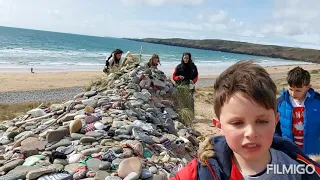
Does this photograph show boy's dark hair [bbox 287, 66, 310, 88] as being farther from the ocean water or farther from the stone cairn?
the stone cairn

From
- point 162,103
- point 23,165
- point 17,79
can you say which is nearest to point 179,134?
point 162,103

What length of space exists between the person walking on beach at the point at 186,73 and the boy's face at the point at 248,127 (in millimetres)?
8023

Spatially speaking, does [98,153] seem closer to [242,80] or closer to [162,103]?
[242,80]

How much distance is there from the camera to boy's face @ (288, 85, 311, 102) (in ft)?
12.2

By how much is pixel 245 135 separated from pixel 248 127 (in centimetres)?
4

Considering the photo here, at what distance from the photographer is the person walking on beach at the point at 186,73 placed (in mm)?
9798

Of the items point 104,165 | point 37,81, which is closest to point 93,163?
point 104,165

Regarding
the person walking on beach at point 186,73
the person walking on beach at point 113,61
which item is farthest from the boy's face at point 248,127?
the person walking on beach at point 113,61

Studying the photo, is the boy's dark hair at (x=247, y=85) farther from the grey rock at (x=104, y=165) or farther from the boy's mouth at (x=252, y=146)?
the grey rock at (x=104, y=165)

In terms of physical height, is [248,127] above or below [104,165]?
above

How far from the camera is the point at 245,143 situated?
1672 mm

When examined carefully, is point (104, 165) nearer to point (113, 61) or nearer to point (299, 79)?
point (299, 79)

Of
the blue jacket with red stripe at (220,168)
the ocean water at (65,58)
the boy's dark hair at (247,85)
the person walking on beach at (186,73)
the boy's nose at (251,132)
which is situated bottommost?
the ocean water at (65,58)

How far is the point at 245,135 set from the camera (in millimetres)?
1659
